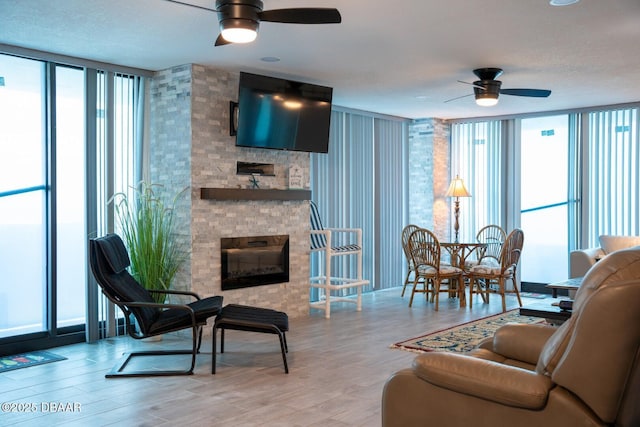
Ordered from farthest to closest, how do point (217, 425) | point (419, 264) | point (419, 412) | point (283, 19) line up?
point (419, 264), point (283, 19), point (217, 425), point (419, 412)

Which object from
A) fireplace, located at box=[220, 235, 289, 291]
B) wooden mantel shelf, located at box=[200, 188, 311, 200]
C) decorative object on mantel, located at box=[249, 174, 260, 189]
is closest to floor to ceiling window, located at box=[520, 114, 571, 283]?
wooden mantel shelf, located at box=[200, 188, 311, 200]

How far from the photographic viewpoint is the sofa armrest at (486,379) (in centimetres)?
215

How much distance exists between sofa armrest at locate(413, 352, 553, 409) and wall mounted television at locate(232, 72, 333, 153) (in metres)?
3.74

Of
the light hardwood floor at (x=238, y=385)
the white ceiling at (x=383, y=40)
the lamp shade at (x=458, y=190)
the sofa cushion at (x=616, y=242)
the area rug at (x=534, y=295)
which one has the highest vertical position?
the white ceiling at (x=383, y=40)

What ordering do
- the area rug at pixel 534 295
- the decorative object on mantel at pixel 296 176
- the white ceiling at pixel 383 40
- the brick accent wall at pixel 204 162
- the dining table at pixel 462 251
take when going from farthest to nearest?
1. the area rug at pixel 534 295
2. the dining table at pixel 462 251
3. the decorative object on mantel at pixel 296 176
4. the brick accent wall at pixel 204 162
5. the white ceiling at pixel 383 40

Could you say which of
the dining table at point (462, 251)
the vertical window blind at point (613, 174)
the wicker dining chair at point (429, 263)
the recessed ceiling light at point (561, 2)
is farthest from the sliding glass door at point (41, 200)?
the vertical window blind at point (613, 174)

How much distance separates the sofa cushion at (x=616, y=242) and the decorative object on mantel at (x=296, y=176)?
3639 millimetres

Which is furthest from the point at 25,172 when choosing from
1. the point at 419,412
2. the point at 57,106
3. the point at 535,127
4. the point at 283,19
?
the point at 535,127

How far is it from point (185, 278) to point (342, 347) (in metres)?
1.56

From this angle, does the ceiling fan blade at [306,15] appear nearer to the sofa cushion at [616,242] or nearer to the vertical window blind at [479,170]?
the sofa cushion at [616,242]

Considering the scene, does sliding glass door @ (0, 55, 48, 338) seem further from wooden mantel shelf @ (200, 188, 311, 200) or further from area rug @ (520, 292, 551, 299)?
area rug @ (520, 292, 551, 299)

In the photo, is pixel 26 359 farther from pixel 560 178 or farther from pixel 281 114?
pixel 560 178

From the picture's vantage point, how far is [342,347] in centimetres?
509

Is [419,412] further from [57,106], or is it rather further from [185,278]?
[57,106]
